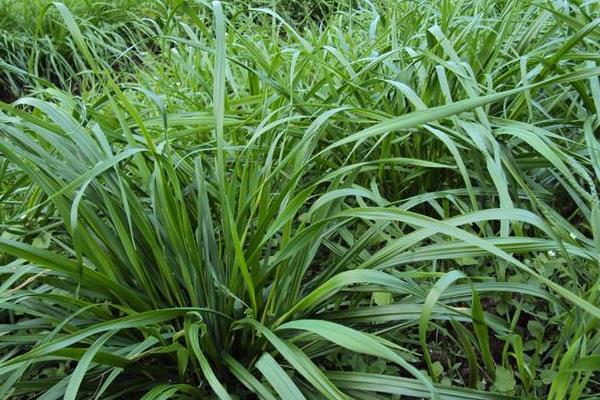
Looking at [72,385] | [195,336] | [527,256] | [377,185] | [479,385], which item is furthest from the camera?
[377,185]

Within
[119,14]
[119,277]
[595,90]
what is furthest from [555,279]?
[119,14]

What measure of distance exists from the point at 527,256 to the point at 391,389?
557mm

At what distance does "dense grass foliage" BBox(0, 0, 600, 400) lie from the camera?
1.21 m

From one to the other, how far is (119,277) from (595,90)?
1.28 m

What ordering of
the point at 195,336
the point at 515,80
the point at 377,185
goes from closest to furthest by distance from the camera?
the point at 195,336 → the point at 377,185 → the point at 515,80

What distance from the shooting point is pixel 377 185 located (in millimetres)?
1759

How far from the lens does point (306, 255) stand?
144 cm

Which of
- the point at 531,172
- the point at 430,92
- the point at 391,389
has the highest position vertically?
the point at 430,92

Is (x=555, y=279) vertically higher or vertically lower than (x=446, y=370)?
higher

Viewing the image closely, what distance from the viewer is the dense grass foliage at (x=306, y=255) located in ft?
3.96

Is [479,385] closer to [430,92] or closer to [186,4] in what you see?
[430,92]

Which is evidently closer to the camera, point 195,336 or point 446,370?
point 195,336

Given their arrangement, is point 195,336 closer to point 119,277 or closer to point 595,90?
point 119,277

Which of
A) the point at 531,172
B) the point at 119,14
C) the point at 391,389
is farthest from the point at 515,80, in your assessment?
the point at 119,14
